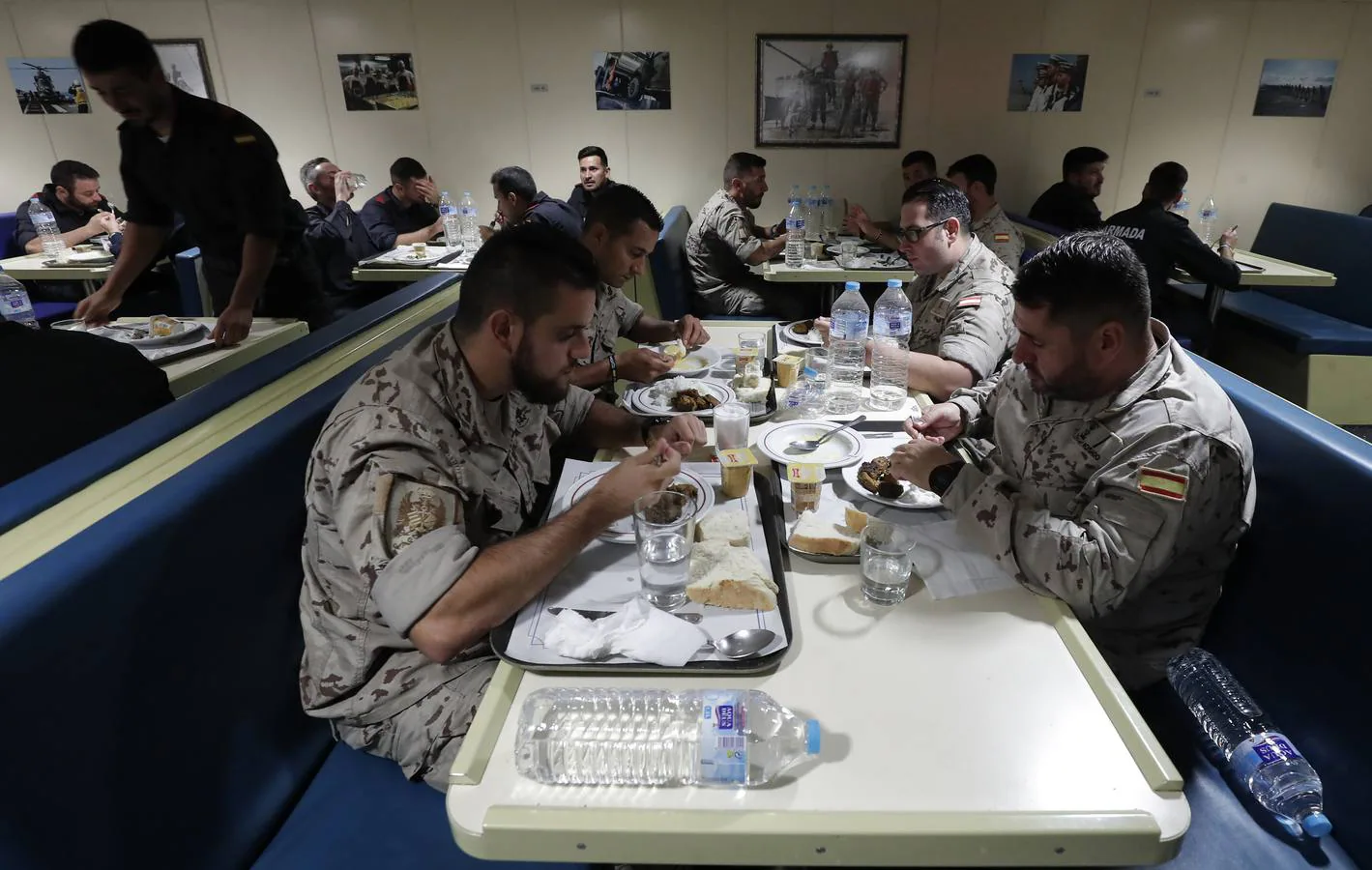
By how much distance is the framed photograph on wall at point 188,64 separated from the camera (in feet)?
20.7

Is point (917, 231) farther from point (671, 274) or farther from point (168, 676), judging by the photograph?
point (168, 676)

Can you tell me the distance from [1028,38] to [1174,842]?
22.7 feet

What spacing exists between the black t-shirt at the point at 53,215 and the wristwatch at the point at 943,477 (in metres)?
6.67

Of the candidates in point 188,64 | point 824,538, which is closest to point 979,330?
point 824,538

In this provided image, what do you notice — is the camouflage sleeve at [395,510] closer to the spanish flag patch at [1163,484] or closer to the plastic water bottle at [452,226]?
the spanish flag patch at [1163,484]

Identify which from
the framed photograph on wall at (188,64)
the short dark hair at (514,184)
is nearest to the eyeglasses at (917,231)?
the short dark hair at (514,184)

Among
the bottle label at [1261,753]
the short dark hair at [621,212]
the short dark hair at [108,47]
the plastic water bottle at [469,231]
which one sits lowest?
the bottle label at [1261,753]

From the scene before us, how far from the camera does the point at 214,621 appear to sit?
1300 mm

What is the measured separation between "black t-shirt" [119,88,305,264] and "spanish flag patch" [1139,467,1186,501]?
10.2 feet

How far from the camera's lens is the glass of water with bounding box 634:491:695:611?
1.31 metres

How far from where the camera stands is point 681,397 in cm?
228

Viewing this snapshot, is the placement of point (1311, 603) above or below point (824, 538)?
below

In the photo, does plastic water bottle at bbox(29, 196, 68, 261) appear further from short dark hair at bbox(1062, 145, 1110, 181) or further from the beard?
short dark hair at bbox(1062, 145, 1110, 181)

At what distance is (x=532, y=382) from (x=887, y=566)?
2.72ft
